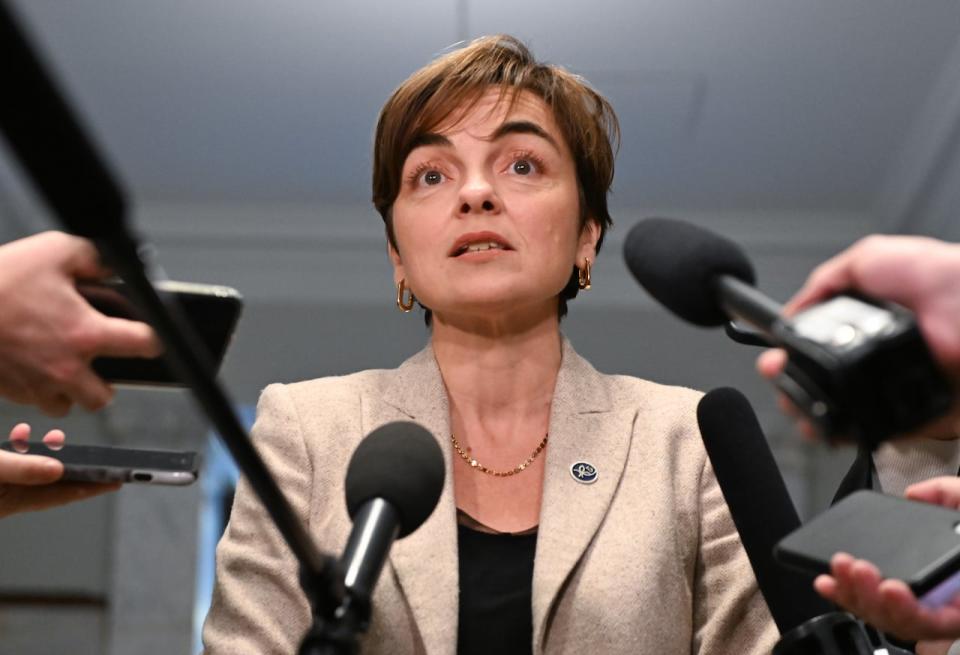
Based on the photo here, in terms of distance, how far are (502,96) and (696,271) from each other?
952mm

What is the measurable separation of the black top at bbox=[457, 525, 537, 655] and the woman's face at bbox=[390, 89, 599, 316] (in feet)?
1.00

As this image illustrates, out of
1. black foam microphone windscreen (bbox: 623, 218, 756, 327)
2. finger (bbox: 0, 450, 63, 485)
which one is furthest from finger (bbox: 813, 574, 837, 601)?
finger (bbox: 0, 450, 63, 485)

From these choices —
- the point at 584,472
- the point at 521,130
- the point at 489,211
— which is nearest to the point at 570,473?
the point at 584,472

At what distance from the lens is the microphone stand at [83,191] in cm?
53

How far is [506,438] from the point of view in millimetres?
1711

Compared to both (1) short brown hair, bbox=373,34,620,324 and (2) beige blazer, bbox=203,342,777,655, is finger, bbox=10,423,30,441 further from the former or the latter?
(1) short brown hair, bbox=373,34,620,324

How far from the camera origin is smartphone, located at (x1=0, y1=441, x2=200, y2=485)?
1198 mm

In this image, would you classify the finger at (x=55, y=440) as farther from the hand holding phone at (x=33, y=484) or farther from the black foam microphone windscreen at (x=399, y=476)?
the black foam microphone windscreen at (x=399, y=476)

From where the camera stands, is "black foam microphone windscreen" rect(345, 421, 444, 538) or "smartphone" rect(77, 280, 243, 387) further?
"black foam microphone windscreen" rect(345, 421, 444, 538)

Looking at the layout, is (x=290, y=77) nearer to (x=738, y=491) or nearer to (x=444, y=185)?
(x=444, y=185)

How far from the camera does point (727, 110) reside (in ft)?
17.3

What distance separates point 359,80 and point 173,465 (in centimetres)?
408

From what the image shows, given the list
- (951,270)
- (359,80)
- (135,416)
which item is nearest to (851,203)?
(359,80)

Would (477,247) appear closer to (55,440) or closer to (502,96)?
(502,96)
